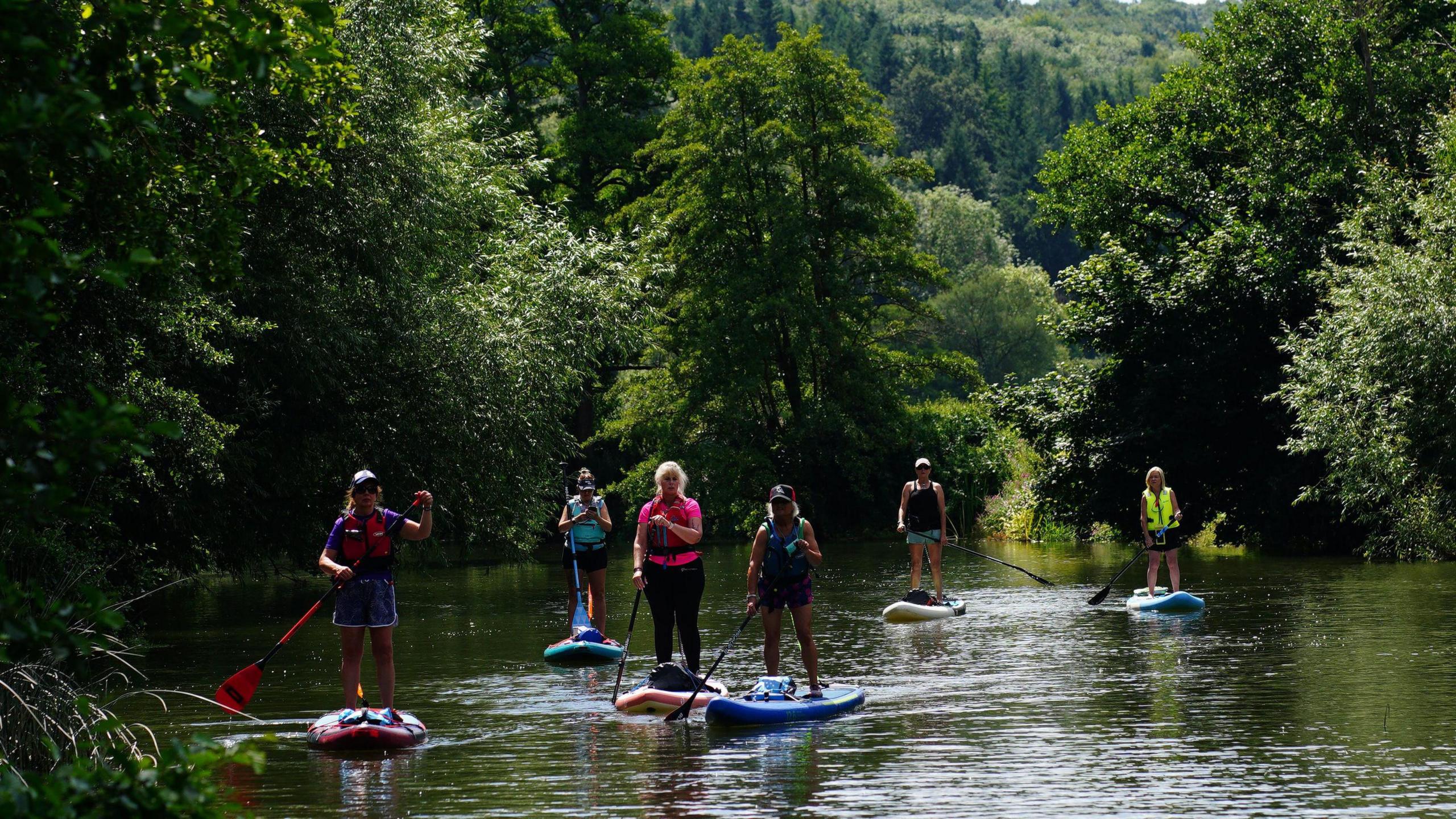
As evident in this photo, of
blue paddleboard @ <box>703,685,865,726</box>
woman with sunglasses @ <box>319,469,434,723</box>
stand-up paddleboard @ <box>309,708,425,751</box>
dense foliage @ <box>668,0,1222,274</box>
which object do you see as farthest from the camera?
dense foliage @ <box>668,0,1222,274</box>

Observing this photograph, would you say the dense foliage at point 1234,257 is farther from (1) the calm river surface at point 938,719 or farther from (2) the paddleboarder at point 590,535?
(2) the paddleboarder at point 590,535

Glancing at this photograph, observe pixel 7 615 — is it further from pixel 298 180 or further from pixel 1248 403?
pixel 1248 403

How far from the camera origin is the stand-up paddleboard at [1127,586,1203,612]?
Answer: 19.8 m

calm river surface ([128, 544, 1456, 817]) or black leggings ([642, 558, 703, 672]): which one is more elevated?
black leggings ([642, 558, 703, 672])

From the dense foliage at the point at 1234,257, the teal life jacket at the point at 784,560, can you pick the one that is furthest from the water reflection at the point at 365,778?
the dense foliage at the point at 1234,257

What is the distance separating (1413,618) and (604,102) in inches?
1561

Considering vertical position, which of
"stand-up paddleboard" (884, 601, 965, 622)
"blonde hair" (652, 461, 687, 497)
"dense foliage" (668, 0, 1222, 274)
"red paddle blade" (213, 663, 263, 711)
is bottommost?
"stand-up paddleboard" (884, 601, 965, 622)

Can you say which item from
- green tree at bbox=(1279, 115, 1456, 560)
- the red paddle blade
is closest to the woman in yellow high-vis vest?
green tree at bbox=(1279, 115, 1456, 560)

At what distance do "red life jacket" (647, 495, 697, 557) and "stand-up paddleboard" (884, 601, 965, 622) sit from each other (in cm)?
717

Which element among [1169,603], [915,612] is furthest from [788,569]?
[1169,603]

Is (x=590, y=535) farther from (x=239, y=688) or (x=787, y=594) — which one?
(x=239, y=688)

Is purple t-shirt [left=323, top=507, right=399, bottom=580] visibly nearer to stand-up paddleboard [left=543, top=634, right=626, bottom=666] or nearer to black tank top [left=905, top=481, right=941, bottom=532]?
stand-up paddleboard [left=543, top=634, right=626, bottom=666]

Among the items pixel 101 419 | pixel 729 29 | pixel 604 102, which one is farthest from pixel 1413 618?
pixel 729 29

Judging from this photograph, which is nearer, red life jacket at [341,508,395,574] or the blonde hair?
red life jacket at [341,508,395,574]
